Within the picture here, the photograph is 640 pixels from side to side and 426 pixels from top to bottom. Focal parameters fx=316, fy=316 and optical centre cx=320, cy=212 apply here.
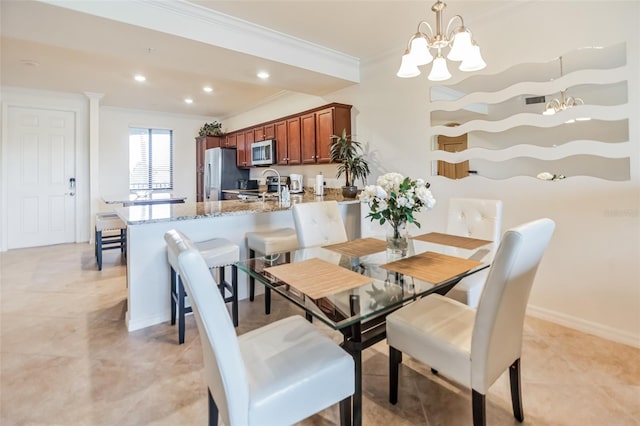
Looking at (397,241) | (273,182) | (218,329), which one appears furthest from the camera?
(273,182)

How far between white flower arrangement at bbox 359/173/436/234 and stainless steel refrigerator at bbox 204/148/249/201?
17.0 feet

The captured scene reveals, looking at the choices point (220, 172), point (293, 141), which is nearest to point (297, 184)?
point (293, 141)

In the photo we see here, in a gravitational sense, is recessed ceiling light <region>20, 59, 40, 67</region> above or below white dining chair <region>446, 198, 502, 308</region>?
above

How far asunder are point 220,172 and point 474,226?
5.31 m

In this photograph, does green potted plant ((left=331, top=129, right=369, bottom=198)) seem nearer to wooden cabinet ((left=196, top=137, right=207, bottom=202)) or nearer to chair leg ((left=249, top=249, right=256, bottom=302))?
chair leg ((left=249, top=249, right=256, bottom=302))

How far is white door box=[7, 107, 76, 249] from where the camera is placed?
521 centimetres

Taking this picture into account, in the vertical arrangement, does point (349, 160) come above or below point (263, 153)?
below

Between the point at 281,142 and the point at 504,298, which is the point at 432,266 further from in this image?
the point at 281,142

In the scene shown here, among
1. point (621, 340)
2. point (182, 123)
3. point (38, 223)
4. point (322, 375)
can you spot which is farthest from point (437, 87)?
point (38, 223)

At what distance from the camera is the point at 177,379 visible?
6.23 ft

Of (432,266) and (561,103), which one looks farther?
(561,103)

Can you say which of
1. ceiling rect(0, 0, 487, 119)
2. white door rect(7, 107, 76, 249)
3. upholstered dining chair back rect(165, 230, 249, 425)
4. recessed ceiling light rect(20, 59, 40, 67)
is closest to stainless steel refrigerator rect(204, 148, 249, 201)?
ceiling rect(0, 0, 487, 119)

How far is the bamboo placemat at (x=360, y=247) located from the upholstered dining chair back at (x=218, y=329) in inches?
42.6

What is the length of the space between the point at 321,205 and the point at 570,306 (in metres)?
2.20
